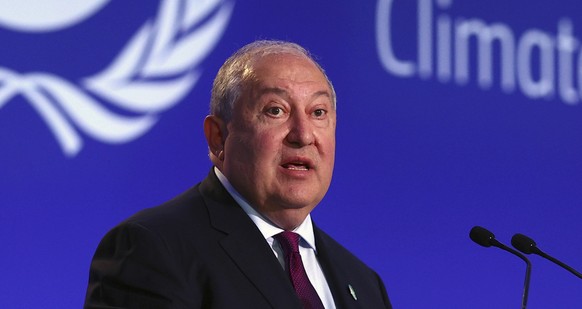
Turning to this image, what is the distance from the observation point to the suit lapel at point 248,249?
2.12m

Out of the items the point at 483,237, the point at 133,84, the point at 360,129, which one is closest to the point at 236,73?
the point at 483,237

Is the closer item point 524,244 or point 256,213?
point 256,213

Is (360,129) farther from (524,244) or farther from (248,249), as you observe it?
(248,249)

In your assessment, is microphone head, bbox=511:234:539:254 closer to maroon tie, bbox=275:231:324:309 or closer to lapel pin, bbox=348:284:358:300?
lapel pin, bbox=348:284:358:300

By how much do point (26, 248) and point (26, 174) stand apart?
0.23 metres

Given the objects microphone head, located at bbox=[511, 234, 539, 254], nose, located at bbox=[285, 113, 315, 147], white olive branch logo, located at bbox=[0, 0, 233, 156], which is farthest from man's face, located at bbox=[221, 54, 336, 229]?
white olive branch logo, located at bbox=[0, 0, 233, 156]

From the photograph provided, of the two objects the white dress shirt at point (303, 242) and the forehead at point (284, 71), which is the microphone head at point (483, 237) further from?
the forehead at point (284, 71)

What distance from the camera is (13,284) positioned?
3.15m

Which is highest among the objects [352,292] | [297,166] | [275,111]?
[275,111]

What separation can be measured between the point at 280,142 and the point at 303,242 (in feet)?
0.84

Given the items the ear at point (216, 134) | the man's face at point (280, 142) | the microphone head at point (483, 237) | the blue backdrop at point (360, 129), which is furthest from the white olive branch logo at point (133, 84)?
the microphone head at point (483, 237)

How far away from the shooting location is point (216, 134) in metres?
2.39

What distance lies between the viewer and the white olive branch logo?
3.21 m

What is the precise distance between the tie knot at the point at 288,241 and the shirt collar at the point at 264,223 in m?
0.01
